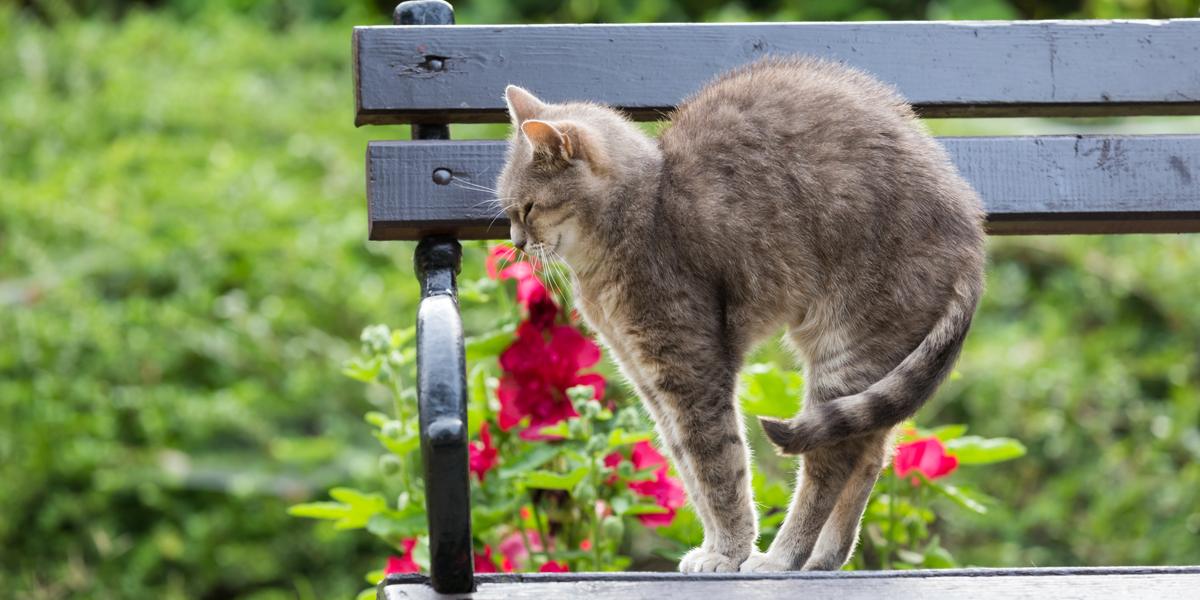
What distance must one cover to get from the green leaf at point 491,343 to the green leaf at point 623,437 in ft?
0.81

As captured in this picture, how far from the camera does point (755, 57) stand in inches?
78.7

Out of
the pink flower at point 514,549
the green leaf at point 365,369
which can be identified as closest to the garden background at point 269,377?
the pink flower at point 514,549

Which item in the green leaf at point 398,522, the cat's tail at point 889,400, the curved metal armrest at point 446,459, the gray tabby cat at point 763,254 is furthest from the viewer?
the green leaf at point 398,522

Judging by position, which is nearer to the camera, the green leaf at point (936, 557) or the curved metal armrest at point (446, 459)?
the curved metal armrest at point (446, 459)

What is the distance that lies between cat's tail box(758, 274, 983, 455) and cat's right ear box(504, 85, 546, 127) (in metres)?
0.54

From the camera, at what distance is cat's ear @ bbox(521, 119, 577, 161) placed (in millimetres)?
1758

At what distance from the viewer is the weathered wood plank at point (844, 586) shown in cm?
144

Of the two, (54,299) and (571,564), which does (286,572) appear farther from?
(571,564)

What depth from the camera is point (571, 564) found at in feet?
7.16

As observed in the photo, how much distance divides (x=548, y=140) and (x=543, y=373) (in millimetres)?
484

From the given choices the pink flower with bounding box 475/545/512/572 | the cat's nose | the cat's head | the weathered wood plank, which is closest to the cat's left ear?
the cat's head

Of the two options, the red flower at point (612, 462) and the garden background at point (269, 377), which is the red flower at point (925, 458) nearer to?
the red flower at point (612, 462)

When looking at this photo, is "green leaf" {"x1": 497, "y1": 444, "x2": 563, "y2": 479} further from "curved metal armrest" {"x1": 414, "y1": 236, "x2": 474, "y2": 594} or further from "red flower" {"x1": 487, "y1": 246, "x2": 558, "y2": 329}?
"curved metal armrest" {"x1": 414, "y1": 236, "x2": 474, "y2": 594}

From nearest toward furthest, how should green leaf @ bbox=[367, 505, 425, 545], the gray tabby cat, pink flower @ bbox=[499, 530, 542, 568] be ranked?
the gray tabby cat → green leaf @ bbox=[367, 505, 425, 545] → pink flower @ bbox=[499, 530, 542, 568]
